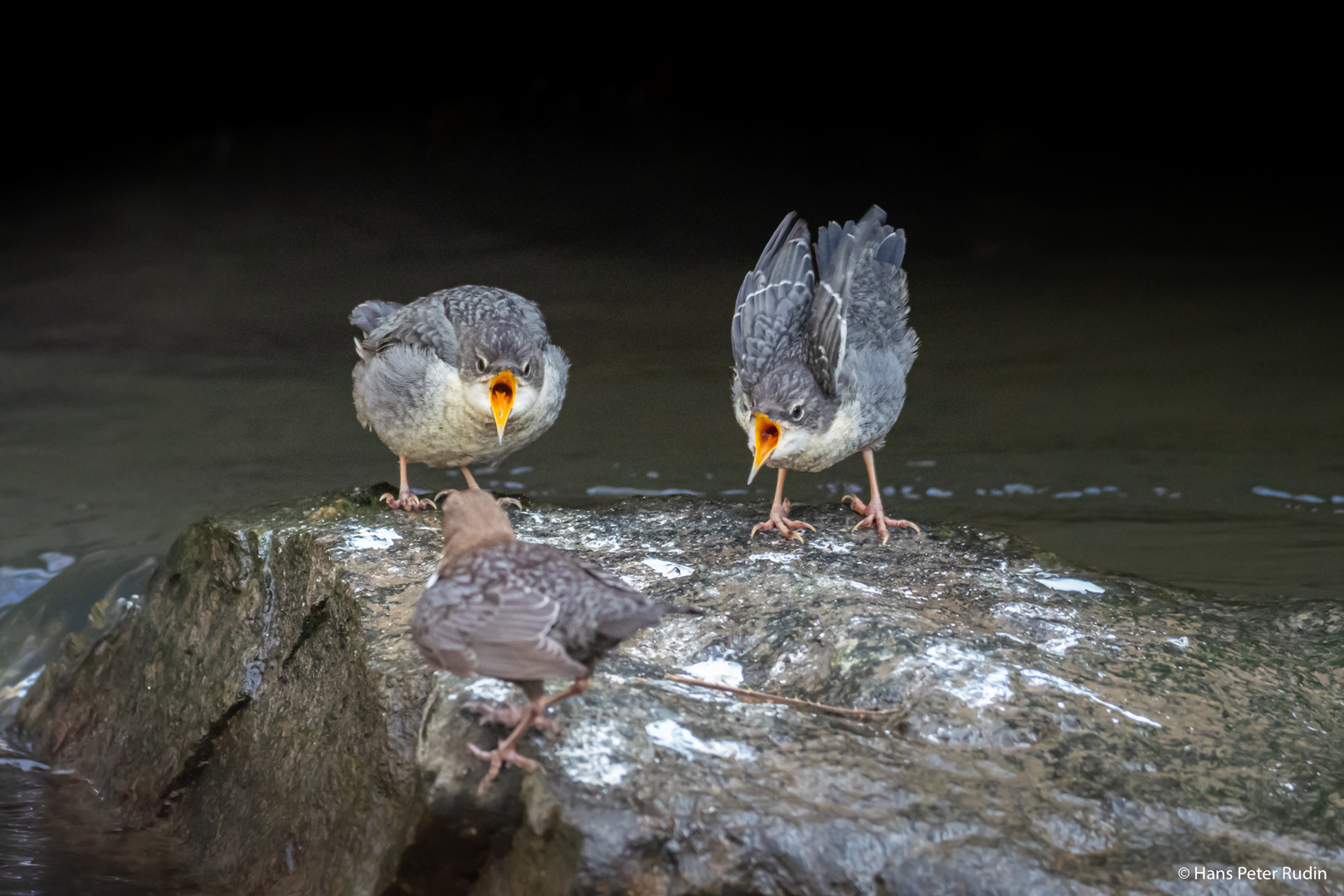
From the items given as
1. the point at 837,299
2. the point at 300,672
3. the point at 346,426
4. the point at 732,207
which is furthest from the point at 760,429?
the point at 732,207

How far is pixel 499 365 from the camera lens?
4.07 m

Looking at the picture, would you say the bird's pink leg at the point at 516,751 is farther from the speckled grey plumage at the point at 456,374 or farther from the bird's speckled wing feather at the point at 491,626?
the speckled grey plumage at the point at 456,374

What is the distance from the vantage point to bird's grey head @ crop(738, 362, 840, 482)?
3768mm

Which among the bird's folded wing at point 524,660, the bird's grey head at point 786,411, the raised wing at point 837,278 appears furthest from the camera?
the raised wing at point 837,278

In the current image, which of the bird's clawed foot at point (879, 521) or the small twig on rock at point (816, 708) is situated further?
the bird's clawed foot at point (879, 521)

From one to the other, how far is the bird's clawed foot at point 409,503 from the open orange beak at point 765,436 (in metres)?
1.28

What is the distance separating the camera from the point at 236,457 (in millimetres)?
6500

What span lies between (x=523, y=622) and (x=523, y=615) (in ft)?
0.07

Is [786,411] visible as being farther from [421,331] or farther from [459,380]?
[421,331]

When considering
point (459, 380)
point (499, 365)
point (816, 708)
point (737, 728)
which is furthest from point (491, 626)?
point (459, 380)

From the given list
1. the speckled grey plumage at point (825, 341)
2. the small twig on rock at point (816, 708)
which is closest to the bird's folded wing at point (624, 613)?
the small twig on rock at point (816, 708)

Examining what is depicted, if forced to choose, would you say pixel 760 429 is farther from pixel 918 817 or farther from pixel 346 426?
pixel 346 426

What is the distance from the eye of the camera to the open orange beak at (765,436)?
3.77 metres

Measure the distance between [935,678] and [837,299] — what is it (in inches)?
61.5
